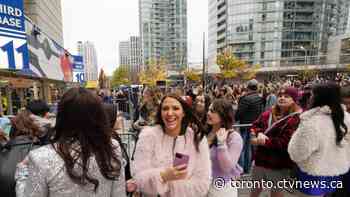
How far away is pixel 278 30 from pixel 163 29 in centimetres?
4938

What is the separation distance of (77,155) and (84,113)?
0.79 ft

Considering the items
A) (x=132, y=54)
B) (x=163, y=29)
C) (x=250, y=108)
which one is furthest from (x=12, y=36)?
(x=132, y=54)

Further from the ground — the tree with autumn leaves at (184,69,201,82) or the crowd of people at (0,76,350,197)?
the tree with autumn leaves at (184,69,201,82)

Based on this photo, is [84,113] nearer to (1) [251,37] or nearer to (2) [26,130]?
(2) [26,130]

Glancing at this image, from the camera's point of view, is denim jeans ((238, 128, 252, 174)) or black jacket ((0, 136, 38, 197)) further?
denim jeans ((238, 128, 252, 174))

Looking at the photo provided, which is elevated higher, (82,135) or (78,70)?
(78,70)

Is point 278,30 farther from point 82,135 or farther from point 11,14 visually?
point 82,135

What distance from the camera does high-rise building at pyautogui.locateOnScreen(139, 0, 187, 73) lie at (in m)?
89.1

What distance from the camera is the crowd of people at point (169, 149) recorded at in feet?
3.94

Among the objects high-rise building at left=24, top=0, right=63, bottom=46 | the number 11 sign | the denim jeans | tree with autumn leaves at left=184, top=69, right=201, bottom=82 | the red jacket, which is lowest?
the denim jeans

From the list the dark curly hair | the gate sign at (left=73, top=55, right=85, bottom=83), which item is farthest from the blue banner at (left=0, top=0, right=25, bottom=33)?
the gate sign at (left=73, top=55, right=85, bottom=83)

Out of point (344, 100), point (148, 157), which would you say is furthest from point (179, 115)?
point (344, 100)

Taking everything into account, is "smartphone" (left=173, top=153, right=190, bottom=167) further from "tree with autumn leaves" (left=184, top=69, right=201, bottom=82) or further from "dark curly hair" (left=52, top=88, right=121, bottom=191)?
"tree with autumn leaves" (left=184, top=69, right=201, bottom=82)

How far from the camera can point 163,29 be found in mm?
93375
